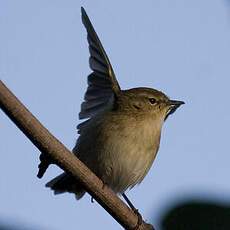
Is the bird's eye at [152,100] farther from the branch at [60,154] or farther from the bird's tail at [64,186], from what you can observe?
the branch at [60,154]

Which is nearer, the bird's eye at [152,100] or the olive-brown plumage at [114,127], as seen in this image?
the olive-brown plumage at [114,127]

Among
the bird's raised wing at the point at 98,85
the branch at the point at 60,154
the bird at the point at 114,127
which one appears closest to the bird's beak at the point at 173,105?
the bird at the point at 114,127

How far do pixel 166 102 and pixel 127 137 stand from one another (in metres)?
0.84

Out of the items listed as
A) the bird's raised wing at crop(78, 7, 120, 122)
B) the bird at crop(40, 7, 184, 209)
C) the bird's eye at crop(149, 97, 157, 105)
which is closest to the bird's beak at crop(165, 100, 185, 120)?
the bird at crop(40, 7, 184, 209)

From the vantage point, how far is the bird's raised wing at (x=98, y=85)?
198 inches

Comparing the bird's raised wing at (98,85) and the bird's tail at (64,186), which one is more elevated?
the bird's raised wing at (98,85)

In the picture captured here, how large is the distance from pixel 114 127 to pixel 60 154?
287 centimetres

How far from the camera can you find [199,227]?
1085 mm

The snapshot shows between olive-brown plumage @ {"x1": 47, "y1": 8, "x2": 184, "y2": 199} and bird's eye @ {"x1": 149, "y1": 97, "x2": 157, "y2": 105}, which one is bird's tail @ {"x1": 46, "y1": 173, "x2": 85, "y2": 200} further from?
bird's eye @ {"x1": 149, "y1": 97, "x2": 157, "y2": 105}

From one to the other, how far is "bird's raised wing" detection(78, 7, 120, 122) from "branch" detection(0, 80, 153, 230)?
2566 mm

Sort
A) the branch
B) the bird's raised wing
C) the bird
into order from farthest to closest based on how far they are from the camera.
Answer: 1. the bird's raised wing
2. the bird
3. the branch

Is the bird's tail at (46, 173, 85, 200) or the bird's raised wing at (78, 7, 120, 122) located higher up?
the bird's raised wing at (78, 7, 120, 122)

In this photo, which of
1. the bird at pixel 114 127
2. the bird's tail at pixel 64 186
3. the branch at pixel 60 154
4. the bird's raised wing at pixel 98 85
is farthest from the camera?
the bird's tail at pixel 64 186

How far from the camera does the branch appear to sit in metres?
1.64
